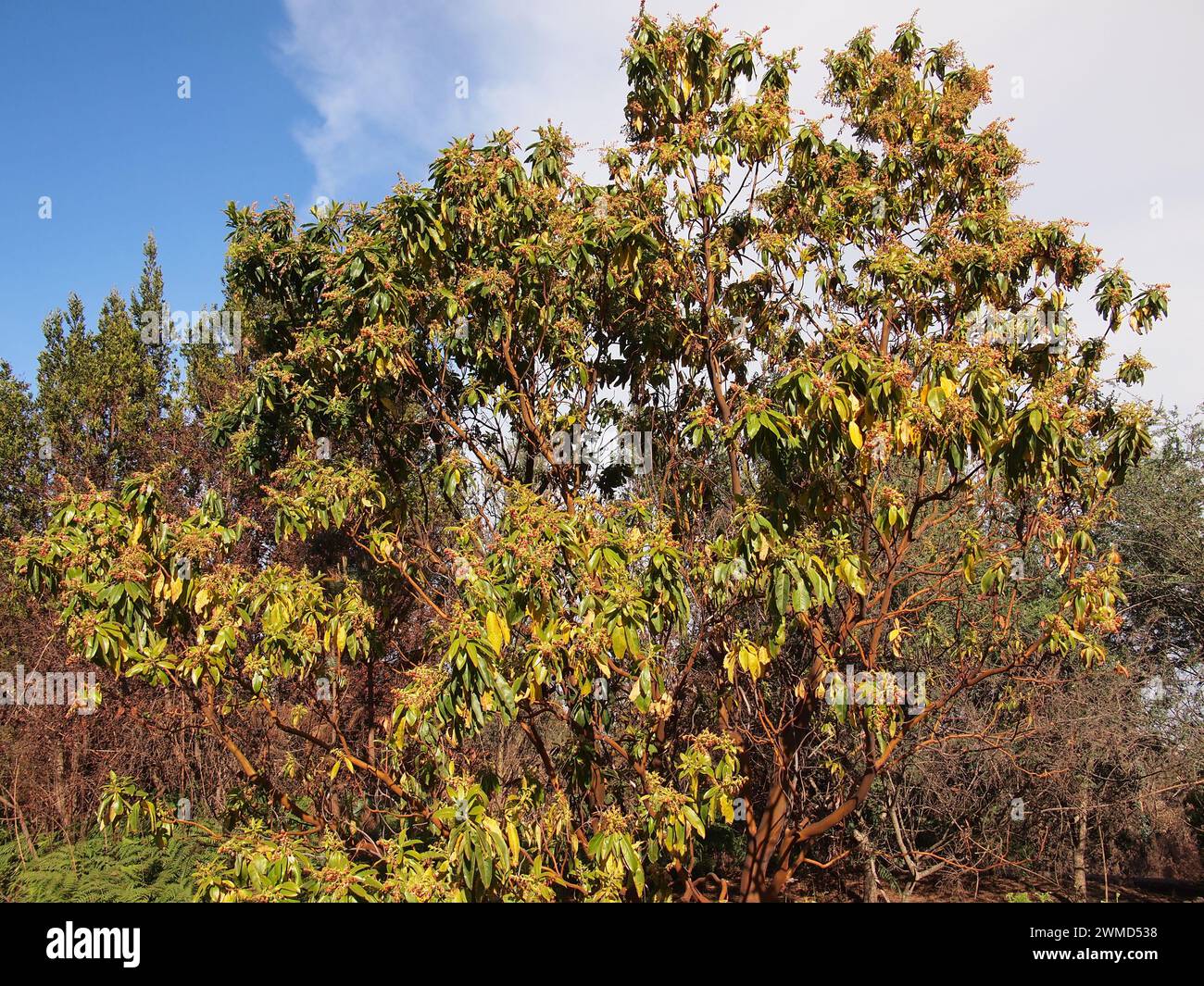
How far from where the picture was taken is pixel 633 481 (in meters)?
7.32

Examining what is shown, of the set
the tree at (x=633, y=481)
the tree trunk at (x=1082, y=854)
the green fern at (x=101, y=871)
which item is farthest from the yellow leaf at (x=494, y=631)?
the tree trunk at (x=1082, y=854)

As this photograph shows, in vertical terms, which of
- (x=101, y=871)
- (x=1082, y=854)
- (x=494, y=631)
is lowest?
(x=1082, y=854)

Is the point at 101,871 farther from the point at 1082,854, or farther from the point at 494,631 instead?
the point at 1082,854

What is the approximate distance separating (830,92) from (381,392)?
468cm

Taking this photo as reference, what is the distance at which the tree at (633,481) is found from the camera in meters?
4.57

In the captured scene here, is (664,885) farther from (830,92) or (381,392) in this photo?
(830,92)

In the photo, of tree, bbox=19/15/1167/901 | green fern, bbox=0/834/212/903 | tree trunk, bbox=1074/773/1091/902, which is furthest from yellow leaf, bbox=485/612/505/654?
tree trunk, bbox=1074/773/1091/902

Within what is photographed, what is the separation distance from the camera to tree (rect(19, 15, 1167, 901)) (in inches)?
180

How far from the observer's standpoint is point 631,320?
Answer: 21.8ft

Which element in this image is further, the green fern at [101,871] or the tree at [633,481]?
the green fern at [101,871]

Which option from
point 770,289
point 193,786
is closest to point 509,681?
point 770,289

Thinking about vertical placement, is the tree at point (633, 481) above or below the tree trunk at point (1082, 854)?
above

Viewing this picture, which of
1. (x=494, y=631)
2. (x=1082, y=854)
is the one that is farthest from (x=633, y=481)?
(x=1082, y=854)

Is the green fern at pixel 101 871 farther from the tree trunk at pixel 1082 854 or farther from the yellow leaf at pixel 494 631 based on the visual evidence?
the tree trunk at pixel 1082 854
